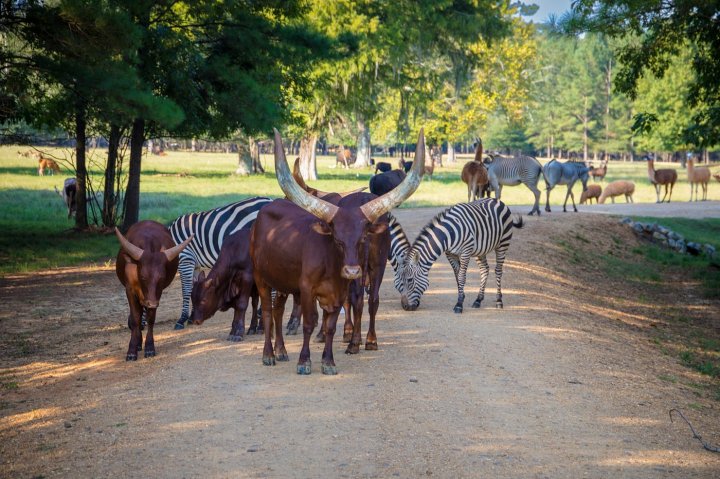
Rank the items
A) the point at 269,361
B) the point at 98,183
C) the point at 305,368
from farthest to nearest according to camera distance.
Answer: the point at 98,183 → the point at 269,361 → the point at 305,368

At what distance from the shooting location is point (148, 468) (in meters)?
6.50

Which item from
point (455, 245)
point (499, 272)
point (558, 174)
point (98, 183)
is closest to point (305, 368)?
point (455, 245)

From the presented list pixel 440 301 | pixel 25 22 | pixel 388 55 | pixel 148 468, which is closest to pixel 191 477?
pixel 148 468

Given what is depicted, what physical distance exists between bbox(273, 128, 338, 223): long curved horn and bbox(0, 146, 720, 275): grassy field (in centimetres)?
1132

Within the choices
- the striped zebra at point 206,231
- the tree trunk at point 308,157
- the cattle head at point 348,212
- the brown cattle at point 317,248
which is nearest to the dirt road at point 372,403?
the brown cattle at point 317,248

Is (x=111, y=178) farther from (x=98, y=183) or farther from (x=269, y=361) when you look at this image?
(x=98, y=183)

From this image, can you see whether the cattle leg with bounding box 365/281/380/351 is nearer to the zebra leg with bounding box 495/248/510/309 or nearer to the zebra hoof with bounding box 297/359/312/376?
the zebra hoof with bounding box 297/359/312/376

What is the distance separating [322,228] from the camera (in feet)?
27.3

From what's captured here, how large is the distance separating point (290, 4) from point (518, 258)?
7809 mm

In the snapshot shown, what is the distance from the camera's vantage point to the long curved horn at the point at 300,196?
842cm

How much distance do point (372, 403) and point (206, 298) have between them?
3367 millimetres

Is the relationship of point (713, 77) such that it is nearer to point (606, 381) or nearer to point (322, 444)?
point (606, 381)

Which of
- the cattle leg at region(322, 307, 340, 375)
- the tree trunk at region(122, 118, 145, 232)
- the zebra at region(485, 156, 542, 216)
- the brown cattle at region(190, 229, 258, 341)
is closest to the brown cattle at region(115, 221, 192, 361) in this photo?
the brown cattle at region(190, 229, 258, 341)

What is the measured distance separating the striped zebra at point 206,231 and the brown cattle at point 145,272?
72.3 inches
